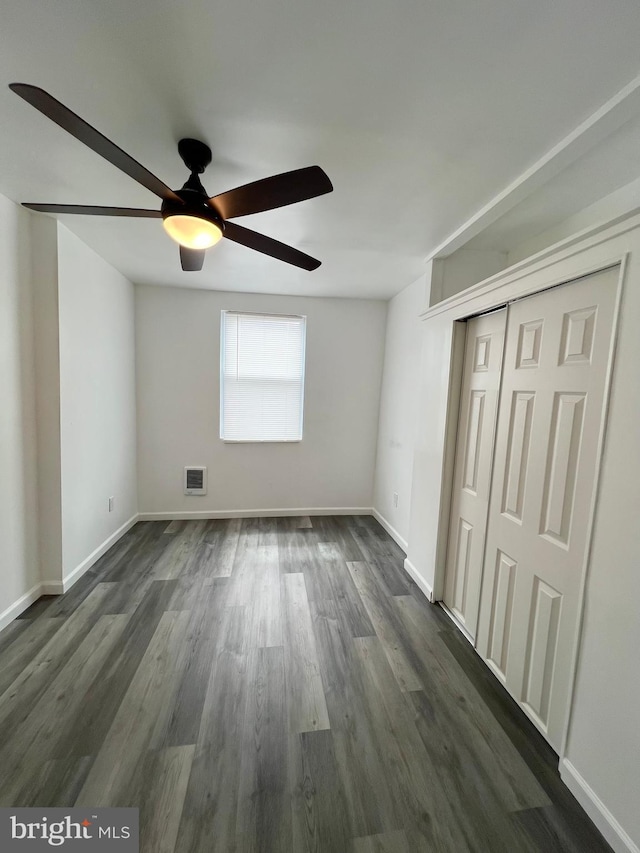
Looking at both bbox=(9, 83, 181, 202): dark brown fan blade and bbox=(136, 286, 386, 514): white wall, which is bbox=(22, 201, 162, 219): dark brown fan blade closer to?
bbox=(9, 83, 181, 202): dark brown fan blade

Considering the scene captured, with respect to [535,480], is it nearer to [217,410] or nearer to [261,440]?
[261,440]

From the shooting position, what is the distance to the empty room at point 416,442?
1033 mm

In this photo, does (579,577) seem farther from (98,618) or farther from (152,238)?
(152,238)

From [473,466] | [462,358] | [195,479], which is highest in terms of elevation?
[462,358]

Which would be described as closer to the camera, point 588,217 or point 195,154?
point 195,154

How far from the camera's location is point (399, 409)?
3293mm

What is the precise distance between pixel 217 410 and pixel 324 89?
289 cm

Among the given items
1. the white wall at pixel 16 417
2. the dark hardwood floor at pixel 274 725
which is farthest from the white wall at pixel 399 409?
the white wall at pixel 16 417

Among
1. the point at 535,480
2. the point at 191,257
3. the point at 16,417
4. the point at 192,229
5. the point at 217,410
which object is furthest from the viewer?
the point at 217,410

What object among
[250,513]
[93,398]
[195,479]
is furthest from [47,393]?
[250,513]

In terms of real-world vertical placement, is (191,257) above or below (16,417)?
above

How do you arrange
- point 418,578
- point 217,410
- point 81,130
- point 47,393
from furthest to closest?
point 217,410 < point 418,578 < point 47,393 < point 81,130

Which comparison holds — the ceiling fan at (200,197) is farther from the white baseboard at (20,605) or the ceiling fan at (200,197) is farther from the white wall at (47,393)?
the white baseboard at (20,605)

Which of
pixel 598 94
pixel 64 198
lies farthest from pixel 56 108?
pixel 598 94
